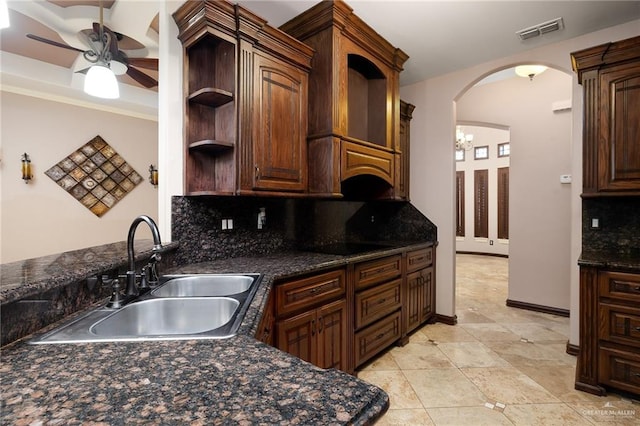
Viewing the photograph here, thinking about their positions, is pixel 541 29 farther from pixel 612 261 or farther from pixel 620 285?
pixel 620 285

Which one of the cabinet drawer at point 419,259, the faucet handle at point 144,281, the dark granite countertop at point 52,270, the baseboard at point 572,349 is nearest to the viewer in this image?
the dark granite countertop at point 52,270

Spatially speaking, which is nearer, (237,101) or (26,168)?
(237,101)

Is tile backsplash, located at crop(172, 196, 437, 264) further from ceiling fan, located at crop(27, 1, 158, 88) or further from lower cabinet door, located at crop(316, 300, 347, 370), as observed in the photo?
ceiling fan, located at crop(27, 1, 158, 88)

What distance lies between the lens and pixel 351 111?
294 centimetres

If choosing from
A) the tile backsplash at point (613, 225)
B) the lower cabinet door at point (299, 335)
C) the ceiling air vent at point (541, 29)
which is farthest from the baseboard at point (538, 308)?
the lower cabinet door at point (299, 335)

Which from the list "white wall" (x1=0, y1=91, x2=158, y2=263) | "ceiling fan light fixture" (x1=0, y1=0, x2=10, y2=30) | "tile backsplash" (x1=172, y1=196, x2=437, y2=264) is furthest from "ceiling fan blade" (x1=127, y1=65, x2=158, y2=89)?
"ceiling fan light fixture" (x1=0, y1=0, x2=10, y2=30)

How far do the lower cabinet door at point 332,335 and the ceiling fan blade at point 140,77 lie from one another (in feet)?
9.64

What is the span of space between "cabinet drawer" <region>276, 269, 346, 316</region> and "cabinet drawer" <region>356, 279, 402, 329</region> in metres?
0.27

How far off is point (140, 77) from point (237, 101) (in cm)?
197

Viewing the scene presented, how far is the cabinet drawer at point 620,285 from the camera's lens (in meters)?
2.02

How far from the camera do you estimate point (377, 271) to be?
8.47 ft

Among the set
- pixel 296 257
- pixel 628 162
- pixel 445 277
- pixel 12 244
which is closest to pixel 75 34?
pixel 12 244

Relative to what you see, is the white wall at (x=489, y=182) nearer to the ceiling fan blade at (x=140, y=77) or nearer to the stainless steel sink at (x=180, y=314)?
the ceiling fan blade at (x=140, y=77)

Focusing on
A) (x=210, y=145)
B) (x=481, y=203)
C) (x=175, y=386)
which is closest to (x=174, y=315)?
(x=175, y=386)
